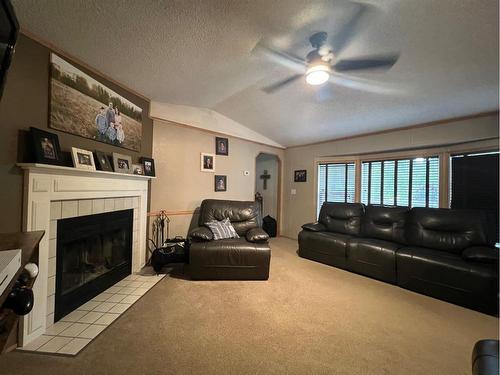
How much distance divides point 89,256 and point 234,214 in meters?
1.95

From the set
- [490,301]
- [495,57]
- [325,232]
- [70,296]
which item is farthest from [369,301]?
[70,296]

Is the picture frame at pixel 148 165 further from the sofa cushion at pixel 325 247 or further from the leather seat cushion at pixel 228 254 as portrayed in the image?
the sofa cushion at pixel 325 247

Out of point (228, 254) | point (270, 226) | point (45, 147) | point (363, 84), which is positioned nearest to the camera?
point (45, 147)

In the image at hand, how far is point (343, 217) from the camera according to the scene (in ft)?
12.5

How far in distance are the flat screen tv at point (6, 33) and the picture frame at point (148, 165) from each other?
227cm

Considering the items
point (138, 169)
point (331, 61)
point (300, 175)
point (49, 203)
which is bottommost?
point (49, 203)

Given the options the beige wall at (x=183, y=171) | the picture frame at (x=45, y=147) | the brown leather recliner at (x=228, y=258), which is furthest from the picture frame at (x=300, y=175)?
the picture frame at (x=45, y=147)

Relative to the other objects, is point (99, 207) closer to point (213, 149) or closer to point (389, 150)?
point (213, 149)

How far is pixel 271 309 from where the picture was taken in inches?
85.0

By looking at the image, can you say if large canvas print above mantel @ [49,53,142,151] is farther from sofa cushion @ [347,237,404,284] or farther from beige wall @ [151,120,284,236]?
sofa cushion @ [347,237,404,284]

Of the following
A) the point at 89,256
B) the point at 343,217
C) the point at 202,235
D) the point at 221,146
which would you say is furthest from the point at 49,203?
the point at 343,217

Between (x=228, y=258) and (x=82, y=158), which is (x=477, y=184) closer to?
(x=228, y=258)

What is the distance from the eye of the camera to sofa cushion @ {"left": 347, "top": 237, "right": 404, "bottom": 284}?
2.79 meters

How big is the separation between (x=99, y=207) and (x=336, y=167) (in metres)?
4.20
